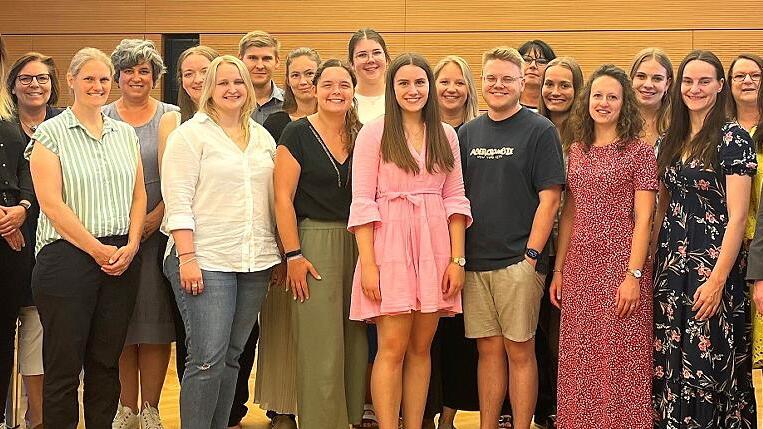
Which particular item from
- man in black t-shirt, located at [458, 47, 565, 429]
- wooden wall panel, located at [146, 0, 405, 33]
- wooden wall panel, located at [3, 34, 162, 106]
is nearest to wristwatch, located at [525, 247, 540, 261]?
man in black t-shirt, located at [458, 47, 565, 429]

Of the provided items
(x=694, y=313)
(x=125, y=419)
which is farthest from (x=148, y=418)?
(x=694, y=313)

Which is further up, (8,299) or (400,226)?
(400,226)

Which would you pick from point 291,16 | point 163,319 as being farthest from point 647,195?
point 291,16

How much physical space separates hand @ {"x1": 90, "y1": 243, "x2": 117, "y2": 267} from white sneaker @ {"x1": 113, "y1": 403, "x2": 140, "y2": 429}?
1.03m

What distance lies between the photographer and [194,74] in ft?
12.3

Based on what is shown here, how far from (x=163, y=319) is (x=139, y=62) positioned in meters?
1.11

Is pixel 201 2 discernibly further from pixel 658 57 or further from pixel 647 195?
pixel 647 195

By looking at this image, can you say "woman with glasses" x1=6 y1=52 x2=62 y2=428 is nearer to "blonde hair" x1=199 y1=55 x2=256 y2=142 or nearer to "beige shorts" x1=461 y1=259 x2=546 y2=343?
"blonde hair" x1=199 y1=55 x2=256 y2=142

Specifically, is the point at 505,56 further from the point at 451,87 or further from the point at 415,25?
the point at 415,25

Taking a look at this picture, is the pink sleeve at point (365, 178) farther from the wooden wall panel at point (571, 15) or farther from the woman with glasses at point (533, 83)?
the wooden wall panel at point (571, 15)

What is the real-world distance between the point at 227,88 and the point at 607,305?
1.65 m

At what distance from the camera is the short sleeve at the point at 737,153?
3045 millimetres

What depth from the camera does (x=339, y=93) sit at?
11.3ft

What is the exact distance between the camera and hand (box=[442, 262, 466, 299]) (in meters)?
3.31
